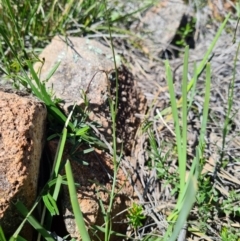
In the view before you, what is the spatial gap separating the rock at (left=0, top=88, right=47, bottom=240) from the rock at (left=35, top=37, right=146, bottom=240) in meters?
0.18

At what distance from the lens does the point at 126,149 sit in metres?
2.06

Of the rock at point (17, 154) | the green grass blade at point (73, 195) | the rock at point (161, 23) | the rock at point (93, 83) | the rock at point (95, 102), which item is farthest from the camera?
the rock at point (161, 23)

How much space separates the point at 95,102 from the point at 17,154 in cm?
57

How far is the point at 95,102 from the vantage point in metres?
2.00

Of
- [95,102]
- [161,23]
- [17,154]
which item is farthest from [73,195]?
[161,23]

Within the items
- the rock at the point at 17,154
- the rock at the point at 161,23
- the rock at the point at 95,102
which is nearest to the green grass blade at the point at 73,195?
the rock at the point at 17,154

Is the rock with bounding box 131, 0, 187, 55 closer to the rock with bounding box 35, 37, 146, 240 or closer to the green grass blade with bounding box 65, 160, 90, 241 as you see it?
the rock with bounding box 35, 37, 146, 240

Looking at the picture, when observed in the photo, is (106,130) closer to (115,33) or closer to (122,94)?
(122,94)

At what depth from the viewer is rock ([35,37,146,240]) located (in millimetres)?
1771

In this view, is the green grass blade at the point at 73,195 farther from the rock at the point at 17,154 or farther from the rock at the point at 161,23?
the rock at the point at 161,23

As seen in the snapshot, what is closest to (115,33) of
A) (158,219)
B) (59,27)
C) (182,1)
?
(59,27)

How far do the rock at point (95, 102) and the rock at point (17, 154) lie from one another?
0.18 meters

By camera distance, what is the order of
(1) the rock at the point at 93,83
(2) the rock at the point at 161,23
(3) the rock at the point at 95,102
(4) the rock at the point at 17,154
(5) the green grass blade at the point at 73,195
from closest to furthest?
(5) the green grass blade at the point at 73,195 < (4) the rock at the point at 17,154 < (3) the rock at the point at 95,102 < (1) the rock at the point at 93,83 < (2) the rock at the point at 161,23

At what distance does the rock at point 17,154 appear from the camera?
1.49m
